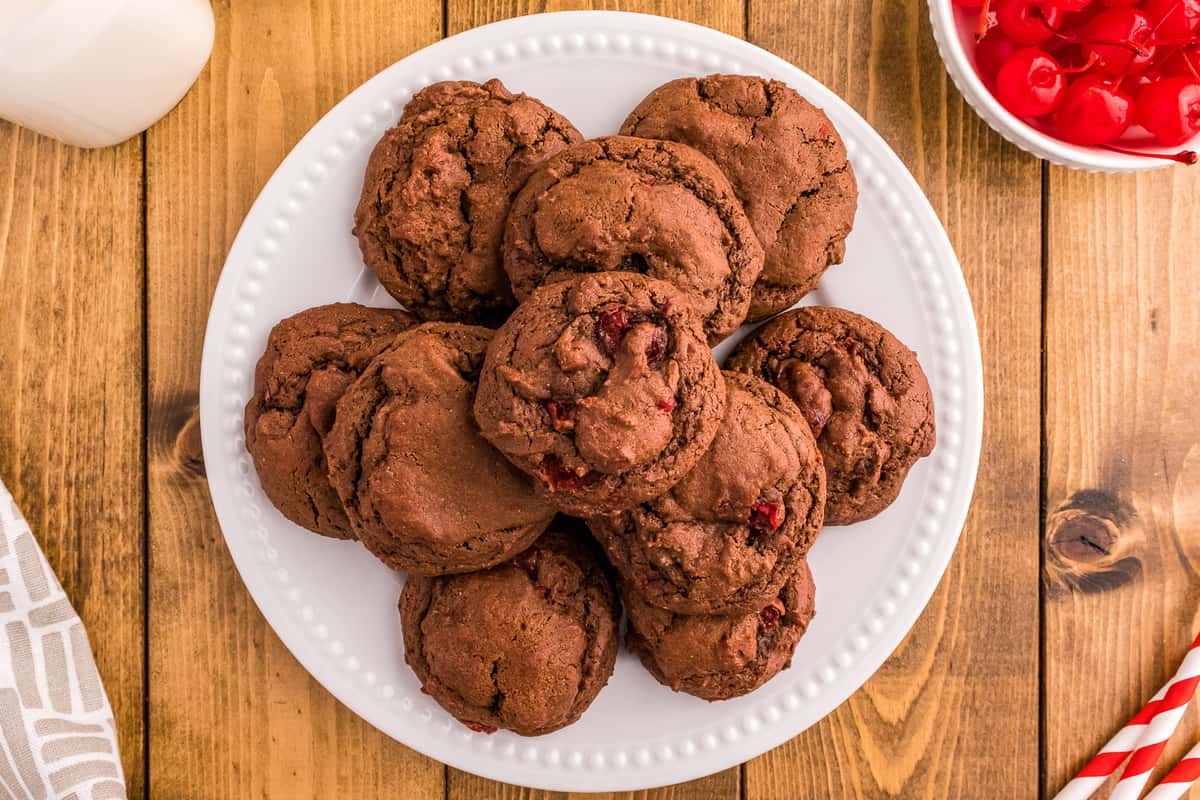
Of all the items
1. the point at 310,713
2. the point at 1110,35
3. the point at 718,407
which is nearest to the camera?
the point at 718,407

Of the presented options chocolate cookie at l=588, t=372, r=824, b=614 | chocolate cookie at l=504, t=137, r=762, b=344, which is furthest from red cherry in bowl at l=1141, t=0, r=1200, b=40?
chocolate cookie at l=588, t=372, r=824, b=614

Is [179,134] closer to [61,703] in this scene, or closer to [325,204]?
[325,204]

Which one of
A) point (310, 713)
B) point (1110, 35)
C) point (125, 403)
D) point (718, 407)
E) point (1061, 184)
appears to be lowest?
point (310, 713)

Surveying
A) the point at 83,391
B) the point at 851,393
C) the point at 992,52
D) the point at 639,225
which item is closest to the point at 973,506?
the point at 851,393

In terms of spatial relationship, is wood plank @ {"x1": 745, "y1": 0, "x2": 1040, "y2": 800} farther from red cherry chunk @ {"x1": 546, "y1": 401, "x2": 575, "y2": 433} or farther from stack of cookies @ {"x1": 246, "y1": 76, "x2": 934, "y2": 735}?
red cherry chunk @ {"x1": 546, "y1": 401, "x2": 575, "y2": 433}

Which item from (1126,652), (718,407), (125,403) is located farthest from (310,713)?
(1126,652)

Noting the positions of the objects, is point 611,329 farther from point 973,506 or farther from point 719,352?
point 973,506
